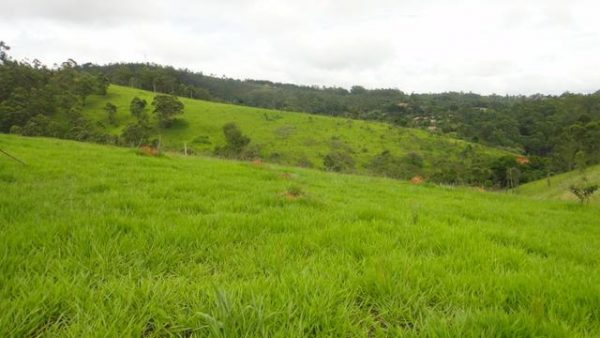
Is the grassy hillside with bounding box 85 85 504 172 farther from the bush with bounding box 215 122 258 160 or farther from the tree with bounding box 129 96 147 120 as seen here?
the bush with bounding box 215 122 258 160

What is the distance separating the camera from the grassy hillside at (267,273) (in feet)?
7.67

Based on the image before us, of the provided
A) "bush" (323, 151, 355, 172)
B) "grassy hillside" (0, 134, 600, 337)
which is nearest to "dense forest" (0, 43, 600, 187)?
"bush" (323, 151, 355, 172)

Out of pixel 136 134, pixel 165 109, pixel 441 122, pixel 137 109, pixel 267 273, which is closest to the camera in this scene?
pixel 267 273

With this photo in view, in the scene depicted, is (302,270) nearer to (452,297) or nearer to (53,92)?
(452,297)

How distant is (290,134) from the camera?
84.6 m

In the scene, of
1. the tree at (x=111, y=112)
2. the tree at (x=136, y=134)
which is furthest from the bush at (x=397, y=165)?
the tree at (x=111, y=112)

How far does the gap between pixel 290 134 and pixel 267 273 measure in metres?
82.0

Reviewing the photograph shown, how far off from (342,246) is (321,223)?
3.55ft

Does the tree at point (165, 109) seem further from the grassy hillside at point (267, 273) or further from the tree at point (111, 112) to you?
the grassy hillside at point (267, 273)

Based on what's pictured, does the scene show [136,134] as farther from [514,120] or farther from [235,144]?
[514,120]

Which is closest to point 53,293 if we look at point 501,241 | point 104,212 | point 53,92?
point 104,212

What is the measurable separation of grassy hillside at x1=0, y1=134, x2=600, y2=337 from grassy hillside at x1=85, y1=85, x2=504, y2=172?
61.7 metres

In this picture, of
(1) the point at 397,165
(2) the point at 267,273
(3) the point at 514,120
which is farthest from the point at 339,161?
(3) the point at 514,120

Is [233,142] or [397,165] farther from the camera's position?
[397,165]
